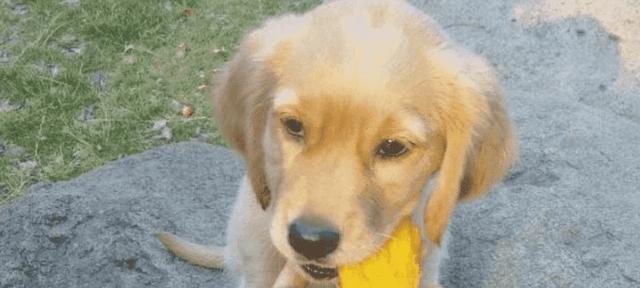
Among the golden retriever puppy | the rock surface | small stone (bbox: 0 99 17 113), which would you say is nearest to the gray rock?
the rock surface

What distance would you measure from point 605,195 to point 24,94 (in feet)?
14.0

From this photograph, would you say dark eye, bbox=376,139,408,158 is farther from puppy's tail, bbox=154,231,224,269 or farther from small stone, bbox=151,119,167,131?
small stone, bbox=151,119,167,131

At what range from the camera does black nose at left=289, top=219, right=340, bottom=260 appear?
2781 millimetres

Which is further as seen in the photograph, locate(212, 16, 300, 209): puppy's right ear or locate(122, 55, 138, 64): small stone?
locate(122, 55, 138, 64): small stone

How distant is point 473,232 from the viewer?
4.61 metres

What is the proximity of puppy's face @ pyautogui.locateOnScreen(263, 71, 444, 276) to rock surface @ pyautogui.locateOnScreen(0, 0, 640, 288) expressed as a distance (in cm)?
149

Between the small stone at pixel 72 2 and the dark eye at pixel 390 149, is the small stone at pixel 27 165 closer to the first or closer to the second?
the small stone at pixel 72 2

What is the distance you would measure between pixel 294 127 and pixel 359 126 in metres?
0.26

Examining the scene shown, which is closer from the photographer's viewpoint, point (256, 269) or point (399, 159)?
point (399, 159)

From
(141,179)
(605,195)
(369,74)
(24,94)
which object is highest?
(369,74)

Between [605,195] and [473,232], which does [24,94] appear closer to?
[473,232]

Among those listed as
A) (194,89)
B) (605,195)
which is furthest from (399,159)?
(194,89)

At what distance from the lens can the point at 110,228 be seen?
446cm

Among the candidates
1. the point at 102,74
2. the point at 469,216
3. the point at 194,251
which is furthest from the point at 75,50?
the point at 469,216
